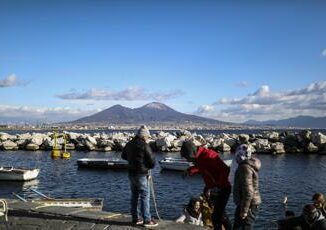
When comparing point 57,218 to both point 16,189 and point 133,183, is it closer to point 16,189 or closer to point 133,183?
point 133,183

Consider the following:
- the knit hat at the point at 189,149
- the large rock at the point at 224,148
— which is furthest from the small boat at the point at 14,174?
the large rock at the point at 224,148

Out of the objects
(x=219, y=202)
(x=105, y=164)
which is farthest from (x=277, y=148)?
(x=219, y=202)

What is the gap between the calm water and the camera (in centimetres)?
3288

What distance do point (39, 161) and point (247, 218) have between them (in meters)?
61.6

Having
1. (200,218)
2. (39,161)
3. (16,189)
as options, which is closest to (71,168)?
(39,161)

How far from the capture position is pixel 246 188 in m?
9.72

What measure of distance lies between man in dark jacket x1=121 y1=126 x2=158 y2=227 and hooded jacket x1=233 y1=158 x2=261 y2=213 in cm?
200

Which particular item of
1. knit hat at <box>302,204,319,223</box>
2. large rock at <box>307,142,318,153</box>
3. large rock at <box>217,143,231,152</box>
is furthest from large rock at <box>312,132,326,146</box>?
knit hat at <box>302,204,319,223</box>

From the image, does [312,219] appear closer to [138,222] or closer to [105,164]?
[138,222]

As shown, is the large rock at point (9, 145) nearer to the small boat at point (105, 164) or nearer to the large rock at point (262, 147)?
the small boat at point (105, 164)

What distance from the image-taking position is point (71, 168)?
5909 cm

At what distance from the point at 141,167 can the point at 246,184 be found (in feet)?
7.89

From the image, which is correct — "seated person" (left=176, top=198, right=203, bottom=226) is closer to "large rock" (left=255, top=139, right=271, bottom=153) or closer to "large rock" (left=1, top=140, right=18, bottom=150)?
"large rock" (left=255, top=139, right=271, bottom=153)

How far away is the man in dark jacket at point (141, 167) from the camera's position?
10656mm
